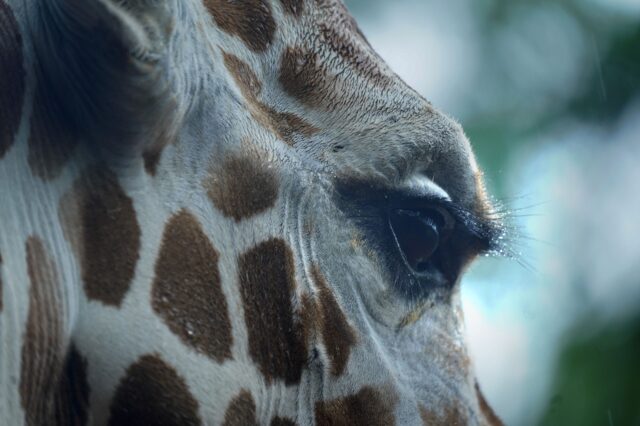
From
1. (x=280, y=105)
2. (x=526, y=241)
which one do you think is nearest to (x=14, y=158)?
(x=280, y=105)

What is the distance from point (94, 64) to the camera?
1272 mm

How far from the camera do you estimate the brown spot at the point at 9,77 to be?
1.26 m

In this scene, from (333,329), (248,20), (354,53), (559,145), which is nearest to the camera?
(333,329)

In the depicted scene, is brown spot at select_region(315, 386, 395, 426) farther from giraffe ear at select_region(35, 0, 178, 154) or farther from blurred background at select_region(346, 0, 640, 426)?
blurred background at select_region(346, 0, 640, 426)

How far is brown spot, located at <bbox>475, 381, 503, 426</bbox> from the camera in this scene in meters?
1.77

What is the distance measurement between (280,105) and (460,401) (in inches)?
23.1

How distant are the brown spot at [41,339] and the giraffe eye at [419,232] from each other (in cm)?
60

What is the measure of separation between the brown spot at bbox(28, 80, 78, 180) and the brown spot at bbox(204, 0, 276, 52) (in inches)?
13.7

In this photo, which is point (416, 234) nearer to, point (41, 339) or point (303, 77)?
point (303, 77)

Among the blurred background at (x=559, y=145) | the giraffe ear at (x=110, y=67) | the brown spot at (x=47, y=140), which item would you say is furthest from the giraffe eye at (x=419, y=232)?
the blurred background at (x=559, y=145)

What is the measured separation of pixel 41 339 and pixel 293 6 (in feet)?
2.36

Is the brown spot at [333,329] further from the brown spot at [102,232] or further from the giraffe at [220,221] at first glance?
the brown spot at [102,232]

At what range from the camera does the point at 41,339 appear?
4.03ft

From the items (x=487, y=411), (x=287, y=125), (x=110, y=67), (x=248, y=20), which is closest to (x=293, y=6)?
(x=248, y=20)
